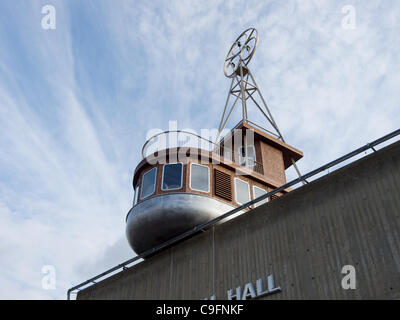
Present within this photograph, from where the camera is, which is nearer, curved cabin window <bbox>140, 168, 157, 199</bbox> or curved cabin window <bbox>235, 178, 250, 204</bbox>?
curved cabin window <bbox>140, 168, 157, 199</bbox>

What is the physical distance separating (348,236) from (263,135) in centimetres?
1282

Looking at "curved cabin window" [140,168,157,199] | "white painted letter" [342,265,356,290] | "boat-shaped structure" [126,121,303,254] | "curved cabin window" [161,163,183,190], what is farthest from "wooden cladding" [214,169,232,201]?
"white painted letter" [342,265,356,290]

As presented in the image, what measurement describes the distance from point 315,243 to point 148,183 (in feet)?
31.0

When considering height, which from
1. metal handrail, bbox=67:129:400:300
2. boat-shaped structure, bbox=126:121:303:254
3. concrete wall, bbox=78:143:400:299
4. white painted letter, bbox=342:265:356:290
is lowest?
white painted letter, bbox=342:265:356:290

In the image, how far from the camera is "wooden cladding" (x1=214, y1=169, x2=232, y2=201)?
781 inches

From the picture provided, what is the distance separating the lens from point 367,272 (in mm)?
11430

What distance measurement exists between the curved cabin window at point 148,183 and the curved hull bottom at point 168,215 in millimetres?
691

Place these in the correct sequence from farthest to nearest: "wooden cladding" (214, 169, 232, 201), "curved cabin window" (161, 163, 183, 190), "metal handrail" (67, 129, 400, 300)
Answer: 1. "wooden cladding" (214, 169, 232, 201)
2. "curved cabin window" (161, 163, 183, 190)
3. "metal handrail" (67, 129, 400, 300)

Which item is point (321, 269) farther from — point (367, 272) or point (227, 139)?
point (227, 139)

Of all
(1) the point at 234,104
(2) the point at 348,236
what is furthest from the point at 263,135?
(2) the point at 348,236

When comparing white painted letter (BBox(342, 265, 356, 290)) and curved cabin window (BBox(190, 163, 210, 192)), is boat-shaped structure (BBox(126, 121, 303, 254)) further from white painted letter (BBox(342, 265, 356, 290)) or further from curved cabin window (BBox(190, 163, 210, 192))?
white painted letter (BBox(342, 265, 356, 290))

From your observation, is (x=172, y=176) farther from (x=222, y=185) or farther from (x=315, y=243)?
(x=315, y=243)

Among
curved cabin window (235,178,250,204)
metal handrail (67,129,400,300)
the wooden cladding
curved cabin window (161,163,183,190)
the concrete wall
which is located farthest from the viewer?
curved cabin window (235,178,250,204)

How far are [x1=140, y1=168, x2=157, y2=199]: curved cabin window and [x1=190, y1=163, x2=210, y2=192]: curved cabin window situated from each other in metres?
Result: 1.76
